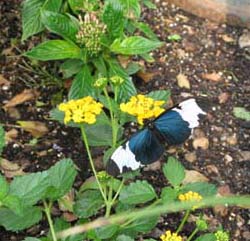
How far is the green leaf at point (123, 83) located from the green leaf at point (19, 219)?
491 millimetres

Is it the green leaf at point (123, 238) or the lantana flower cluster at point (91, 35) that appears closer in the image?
the green leaf at point (123, 238)

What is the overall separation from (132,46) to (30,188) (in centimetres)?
64

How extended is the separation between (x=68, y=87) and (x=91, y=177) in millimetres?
384

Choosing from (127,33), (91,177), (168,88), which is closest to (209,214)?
(91,177)

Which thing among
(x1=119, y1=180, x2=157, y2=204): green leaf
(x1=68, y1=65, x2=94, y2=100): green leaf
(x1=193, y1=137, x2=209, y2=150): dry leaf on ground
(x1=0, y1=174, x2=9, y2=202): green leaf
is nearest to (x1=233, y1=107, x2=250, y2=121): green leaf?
(x1=193, y1=137, x2=209, y2=150): dry leaf on ground

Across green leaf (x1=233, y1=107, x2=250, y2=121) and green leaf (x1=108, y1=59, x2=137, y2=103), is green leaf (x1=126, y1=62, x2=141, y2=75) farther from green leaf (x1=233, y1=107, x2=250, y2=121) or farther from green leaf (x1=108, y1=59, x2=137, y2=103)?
green leaf (x1=233, y1=107, x2=250, y2=121)

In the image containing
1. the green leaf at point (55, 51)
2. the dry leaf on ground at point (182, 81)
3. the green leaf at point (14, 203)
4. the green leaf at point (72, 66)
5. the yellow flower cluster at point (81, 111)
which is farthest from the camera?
the dry leaf on ground at point (182, 81)

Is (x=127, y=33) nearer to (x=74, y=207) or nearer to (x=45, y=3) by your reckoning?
(x=45, y=3)

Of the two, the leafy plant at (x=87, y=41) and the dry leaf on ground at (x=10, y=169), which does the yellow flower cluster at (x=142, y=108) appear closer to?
the leafy plant at (x=87, y=41)

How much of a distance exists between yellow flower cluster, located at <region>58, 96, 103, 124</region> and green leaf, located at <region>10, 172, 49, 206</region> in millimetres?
136

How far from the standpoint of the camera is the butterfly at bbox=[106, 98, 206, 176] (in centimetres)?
154

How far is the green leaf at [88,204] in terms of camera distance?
1.63 meters

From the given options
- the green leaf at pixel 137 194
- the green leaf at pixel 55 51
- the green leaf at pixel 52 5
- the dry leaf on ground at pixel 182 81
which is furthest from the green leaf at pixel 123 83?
the green leaf at pixel 137 194

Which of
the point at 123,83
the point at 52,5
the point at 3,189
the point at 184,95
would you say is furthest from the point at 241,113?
the point at 3,189
